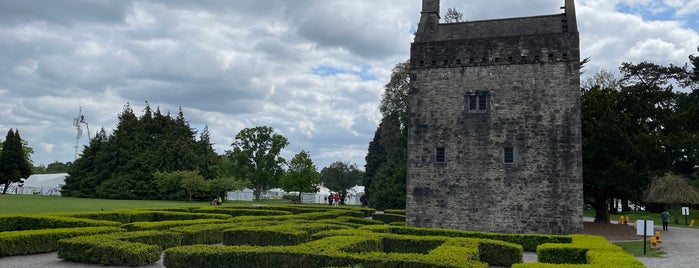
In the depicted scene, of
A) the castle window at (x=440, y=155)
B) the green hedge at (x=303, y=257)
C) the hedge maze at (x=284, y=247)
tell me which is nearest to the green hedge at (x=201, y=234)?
the hedge maze at (x=284, y=247)

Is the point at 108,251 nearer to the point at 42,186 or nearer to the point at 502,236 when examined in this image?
the point at 502,236

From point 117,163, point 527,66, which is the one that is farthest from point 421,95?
point 117,163

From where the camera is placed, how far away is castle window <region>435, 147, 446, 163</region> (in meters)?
24.4

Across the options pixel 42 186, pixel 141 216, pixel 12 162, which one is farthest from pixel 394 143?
pixel 42 186

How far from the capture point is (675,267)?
15492 mm

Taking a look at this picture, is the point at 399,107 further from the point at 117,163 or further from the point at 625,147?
the point at 117,163

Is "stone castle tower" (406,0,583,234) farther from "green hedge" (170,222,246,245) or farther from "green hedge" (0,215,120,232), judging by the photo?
"green hedge" (0,215,120,232)

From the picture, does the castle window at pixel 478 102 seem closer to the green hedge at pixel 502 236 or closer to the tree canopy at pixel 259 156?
the green hedge at pixel 502 236

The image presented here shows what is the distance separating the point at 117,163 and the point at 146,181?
516cm

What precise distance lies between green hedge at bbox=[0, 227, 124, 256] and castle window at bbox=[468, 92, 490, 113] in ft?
54.4

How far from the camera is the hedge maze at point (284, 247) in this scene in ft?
37.5

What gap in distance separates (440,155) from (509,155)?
3.17 metres

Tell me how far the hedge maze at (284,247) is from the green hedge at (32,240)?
0.03 metres

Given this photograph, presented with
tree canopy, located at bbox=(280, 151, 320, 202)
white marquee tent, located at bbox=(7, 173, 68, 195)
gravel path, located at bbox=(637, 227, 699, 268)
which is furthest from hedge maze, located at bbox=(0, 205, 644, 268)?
white marquee tent, located at bbox=(7, 173, 68, 195)
